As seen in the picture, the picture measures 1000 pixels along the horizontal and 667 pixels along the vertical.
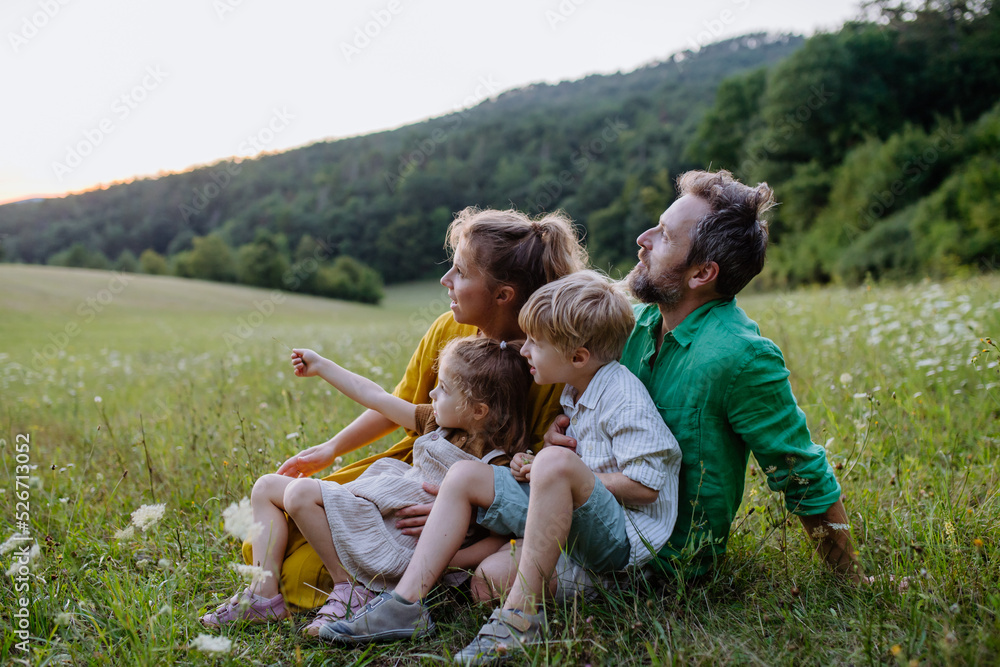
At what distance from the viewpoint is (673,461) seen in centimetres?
229

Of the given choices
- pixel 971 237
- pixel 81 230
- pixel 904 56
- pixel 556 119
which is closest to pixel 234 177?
pixel 81 230

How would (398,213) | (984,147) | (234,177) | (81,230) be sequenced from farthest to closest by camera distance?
(234,177)
(398,213)
(81,230)
(984,147)

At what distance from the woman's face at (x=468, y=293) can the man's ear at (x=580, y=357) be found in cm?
51

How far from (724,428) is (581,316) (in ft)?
2.19

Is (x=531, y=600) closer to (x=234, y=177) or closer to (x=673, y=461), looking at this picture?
(x=673, y=461)

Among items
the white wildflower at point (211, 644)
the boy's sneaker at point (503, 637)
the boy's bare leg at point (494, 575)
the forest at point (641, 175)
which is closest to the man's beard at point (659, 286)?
the boy's bare leg at point (494, 575)

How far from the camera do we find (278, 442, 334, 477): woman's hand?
2.91 metres

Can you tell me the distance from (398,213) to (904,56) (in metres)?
37.6

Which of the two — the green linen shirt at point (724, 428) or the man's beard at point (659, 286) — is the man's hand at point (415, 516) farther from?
the man's beard at point (659, 286)

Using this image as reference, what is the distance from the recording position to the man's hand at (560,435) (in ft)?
7.84

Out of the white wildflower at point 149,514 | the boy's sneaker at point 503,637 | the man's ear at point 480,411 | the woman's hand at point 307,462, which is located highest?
the white wildflower at point 149,514

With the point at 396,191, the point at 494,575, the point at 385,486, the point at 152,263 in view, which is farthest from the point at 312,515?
the point at 152,263

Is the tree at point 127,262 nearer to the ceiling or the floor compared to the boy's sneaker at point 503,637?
nearer to the ceiling

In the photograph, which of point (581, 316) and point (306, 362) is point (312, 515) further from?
point (581, 316)
